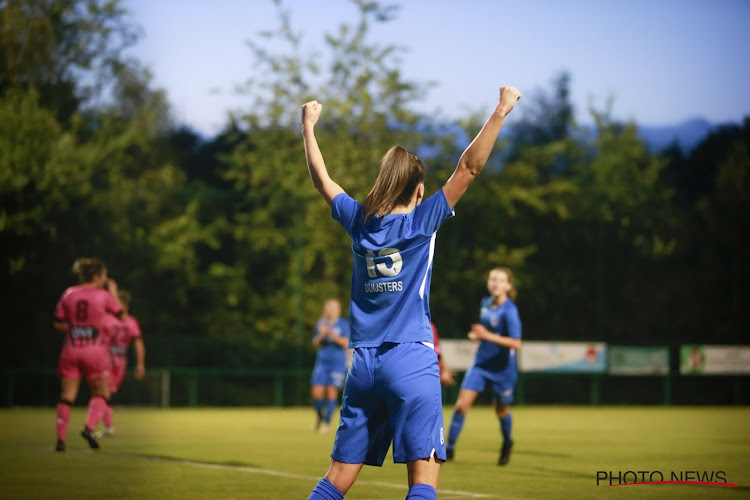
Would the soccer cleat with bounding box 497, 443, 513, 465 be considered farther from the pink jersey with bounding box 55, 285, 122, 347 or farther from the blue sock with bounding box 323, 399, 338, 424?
the blue sock with bounding box 323, 399, 338, 424

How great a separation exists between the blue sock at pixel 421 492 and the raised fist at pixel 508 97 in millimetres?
1722

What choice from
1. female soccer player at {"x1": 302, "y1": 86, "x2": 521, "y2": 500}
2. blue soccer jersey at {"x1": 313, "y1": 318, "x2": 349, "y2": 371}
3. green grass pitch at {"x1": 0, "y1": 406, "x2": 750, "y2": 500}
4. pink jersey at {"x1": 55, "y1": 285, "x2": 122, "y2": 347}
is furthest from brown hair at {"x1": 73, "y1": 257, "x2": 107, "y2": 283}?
female soccer player at {"x1": 302, "y1": 86, "x2": 521, "y2": 500}

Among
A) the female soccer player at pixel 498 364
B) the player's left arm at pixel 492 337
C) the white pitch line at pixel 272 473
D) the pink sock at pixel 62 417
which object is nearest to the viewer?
the white pitch line at pixel 272 473

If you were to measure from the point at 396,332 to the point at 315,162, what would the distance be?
99 centimetres

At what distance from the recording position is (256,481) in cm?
1013

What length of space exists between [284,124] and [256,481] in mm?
28316

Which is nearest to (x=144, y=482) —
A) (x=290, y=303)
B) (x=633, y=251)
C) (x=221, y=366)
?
(x=221, y=366)

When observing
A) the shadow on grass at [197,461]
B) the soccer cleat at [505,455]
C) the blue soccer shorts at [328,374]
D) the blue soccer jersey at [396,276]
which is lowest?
the shadow on grass at [197,461]

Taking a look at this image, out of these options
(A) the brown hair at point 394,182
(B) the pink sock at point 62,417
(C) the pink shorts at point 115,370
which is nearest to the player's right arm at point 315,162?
(A) the brown hair at point 394,182

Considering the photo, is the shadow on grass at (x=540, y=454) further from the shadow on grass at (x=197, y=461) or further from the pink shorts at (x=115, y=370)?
the pink shorts at (x=115, y=370)

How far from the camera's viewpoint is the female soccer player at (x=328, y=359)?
17844mm

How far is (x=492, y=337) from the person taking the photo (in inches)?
455

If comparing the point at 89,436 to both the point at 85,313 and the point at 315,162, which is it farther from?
the point at 315,162

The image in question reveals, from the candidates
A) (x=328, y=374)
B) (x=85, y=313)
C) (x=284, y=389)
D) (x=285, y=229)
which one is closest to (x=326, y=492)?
(x=85, y=313)
